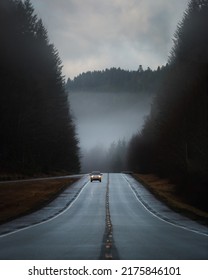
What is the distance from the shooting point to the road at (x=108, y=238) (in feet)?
48.3

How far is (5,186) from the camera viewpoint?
182 ft

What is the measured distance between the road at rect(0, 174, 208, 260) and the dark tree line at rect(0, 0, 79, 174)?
1695 inches

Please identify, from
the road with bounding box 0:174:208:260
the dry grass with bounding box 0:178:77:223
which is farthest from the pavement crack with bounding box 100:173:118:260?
the dry grass with bounding box 0:178:77:223

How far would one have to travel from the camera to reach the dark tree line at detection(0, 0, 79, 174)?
77.4m

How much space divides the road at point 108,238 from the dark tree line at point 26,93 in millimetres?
43045

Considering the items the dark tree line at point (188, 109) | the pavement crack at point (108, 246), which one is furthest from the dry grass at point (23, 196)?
the dark tree line at point (188, 109)

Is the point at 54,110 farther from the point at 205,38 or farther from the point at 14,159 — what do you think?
the point at 205,38

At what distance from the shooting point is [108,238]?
64.5 ft

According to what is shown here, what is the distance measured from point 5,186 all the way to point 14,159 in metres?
25.0

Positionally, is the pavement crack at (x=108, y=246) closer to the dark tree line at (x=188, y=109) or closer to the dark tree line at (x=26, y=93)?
the dark tree line at (x=188, y=109)

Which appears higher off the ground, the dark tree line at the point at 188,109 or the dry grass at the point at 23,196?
the dark tree line at the point at 188,109

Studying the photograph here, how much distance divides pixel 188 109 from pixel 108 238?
45.4m

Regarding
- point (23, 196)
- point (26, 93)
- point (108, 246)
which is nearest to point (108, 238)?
point (108, 246)

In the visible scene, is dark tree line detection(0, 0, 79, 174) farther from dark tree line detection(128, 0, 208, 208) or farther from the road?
the road
